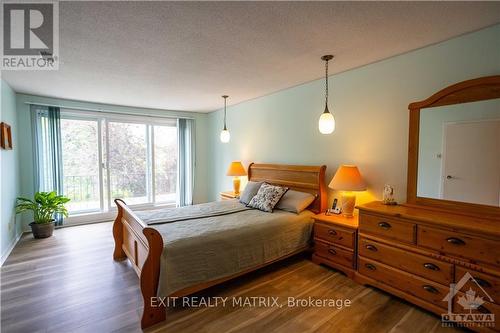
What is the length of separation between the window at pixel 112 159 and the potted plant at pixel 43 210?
553mm

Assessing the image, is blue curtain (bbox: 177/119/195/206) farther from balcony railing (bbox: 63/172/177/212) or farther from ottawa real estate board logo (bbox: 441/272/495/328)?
ottawa real estate board logo (bbox: 441/272/495/328)

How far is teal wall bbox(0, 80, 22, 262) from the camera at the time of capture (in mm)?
3105

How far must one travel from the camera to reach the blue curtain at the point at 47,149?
412 centimetres

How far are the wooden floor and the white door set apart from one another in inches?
43.8

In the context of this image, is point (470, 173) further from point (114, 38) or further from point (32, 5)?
point (32, 5)

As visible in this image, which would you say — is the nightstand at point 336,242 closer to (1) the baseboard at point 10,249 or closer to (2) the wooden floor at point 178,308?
(2) the wooden floor at point 178,308

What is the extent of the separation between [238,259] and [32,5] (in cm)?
262

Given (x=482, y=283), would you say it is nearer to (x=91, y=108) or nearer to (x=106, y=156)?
(x=106, y=156)

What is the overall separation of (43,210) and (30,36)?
3031 millimetres

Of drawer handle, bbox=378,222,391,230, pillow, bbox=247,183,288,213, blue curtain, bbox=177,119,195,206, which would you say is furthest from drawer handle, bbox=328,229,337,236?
blue curtain, bbox=177,119,195,206

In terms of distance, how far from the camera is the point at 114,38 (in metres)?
2.08

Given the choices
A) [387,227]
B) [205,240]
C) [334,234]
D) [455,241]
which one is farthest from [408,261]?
[205,240]

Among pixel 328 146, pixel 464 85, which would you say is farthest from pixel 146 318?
pixel 464 85

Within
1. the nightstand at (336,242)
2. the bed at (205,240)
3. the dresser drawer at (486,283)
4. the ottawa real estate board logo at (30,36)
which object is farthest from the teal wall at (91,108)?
the dresser drawer at (486,283)
